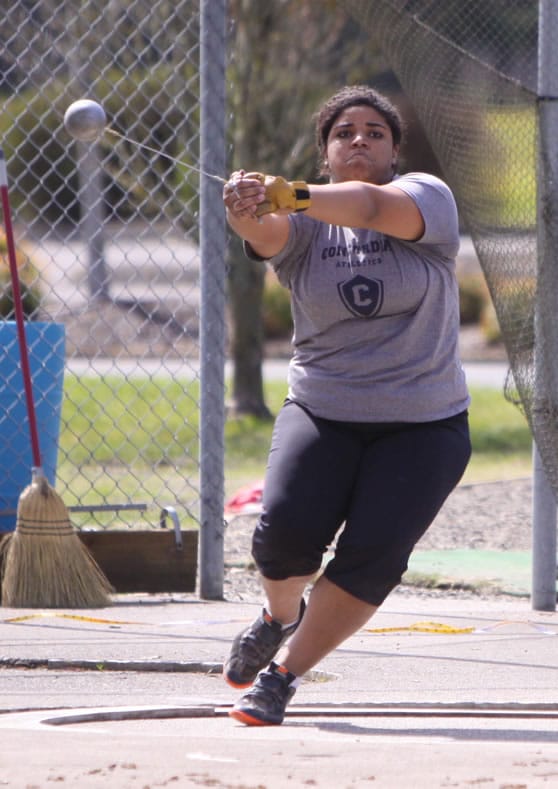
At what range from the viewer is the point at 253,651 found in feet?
13.7

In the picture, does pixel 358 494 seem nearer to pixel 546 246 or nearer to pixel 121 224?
pixel 546 246

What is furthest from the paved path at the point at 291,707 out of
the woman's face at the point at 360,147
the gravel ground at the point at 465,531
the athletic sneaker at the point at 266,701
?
the woman's face at the point at 360,147

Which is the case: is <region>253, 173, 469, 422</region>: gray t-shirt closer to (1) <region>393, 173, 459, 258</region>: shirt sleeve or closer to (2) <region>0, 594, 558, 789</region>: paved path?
(1) <region>393, 173, 459, 258</region>: shirt sleeve

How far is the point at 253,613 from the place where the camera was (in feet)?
19.1

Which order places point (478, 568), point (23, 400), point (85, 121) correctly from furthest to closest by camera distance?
point (478, 568)
point (23, 400)
point (85, 121)

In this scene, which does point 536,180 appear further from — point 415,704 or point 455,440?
point 415,704

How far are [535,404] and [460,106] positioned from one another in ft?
3.74

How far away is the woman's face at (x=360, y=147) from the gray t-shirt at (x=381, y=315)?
13 centimetres

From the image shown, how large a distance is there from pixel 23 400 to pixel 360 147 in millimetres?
2644

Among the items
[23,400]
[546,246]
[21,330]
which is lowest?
[23,400]

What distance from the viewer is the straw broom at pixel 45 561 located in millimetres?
5852

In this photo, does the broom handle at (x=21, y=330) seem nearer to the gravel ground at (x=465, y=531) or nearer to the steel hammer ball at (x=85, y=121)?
the gravel ground at (x=465, y=531)

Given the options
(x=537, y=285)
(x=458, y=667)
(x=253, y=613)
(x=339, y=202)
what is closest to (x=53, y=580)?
(x=253, y=613)

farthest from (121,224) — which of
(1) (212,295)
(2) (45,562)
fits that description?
(2) (45,562)
